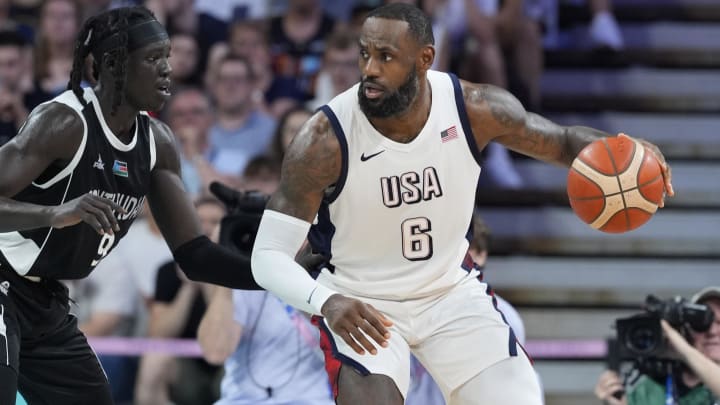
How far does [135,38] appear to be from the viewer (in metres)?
4.62

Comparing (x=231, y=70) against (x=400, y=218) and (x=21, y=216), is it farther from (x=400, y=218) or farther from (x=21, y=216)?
(x=21, y=216)

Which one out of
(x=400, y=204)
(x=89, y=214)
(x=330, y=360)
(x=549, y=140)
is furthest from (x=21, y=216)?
(x=549, y=140)

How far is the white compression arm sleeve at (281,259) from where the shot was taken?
14.2ft

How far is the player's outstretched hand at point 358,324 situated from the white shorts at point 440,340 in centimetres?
24

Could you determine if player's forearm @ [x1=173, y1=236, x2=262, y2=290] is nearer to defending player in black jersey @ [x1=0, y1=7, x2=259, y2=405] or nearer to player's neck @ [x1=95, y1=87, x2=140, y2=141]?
defending player in black jersey @ [x1=0, y1=7, x2=259, y2=405]

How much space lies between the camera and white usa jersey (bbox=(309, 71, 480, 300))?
4.45 meters

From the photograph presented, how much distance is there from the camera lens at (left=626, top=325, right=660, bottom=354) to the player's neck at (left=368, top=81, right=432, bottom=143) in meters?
1.87

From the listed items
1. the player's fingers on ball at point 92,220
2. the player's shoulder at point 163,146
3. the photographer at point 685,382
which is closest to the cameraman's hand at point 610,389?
the photographer at point 685,382

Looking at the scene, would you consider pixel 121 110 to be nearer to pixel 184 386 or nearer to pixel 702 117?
pixel 184 386

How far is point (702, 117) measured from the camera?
378 inches

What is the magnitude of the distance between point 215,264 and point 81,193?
0.68 m

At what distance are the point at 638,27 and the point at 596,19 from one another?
662 millimetres

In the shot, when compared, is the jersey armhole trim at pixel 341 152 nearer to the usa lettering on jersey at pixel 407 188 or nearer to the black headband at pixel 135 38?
the usa lettering on jersey at pixel 407 188

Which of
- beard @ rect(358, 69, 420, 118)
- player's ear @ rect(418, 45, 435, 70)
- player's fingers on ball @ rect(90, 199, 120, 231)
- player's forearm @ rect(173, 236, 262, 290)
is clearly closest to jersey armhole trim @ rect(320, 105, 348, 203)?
beard @ rect(358, 69, 420, 118)
